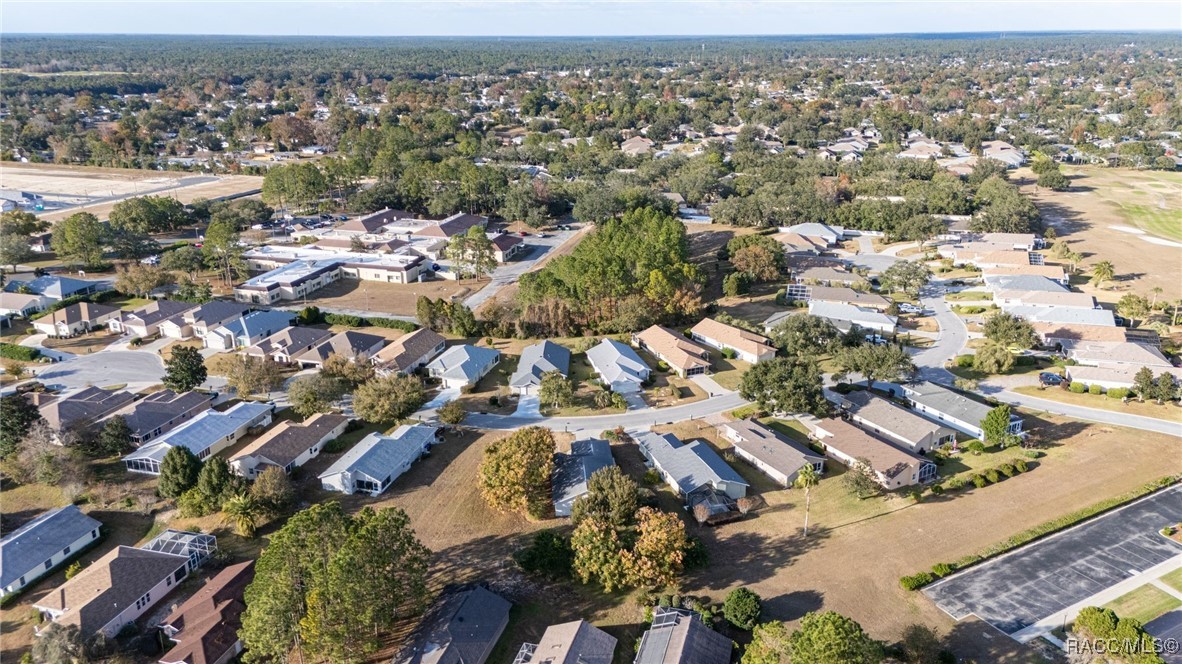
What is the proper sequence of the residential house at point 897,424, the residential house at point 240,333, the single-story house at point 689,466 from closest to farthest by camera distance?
the single-story house at point 689,466
the residential house at point 897,424
the residential house at point 240,333

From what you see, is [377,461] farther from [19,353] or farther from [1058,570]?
[19,353]

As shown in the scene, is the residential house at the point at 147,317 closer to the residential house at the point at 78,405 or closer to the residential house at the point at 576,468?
the residential house at the point at 78,405

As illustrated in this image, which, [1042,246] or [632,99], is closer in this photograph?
[1042,246]


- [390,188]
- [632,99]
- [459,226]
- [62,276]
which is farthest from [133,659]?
[632,99]

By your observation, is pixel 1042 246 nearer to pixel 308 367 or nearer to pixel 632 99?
pixel 308 367

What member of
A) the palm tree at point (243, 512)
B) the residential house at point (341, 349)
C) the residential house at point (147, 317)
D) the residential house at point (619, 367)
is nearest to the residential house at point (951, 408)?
the residential house at point (619, 367)

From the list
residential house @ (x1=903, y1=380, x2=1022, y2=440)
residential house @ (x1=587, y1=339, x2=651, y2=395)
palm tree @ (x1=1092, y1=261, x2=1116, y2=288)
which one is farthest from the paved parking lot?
palm tree @ (x1=1092, y1=261, x2=1116, y2=288)

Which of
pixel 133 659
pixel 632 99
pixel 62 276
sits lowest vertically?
pixel 133 659

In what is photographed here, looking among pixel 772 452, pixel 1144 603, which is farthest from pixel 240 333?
pixel 1144 603

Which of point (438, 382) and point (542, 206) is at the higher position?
point (542, 206)
